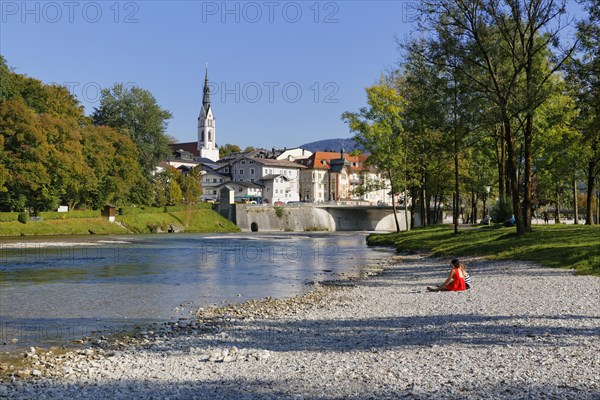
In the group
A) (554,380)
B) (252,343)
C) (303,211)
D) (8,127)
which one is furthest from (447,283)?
(303,211)

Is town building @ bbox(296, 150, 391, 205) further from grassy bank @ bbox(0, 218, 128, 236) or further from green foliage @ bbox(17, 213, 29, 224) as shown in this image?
green foliage @ bbox(17, 213, 29, 224)

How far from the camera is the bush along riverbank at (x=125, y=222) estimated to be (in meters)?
71.4

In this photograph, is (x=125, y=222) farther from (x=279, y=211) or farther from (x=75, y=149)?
(x=279, y=211)

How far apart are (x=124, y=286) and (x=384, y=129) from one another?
33365 mm

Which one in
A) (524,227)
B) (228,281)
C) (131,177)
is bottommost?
(228,281)

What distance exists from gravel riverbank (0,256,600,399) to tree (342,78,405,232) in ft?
120

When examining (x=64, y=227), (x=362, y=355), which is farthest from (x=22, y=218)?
(x=362, y=355)

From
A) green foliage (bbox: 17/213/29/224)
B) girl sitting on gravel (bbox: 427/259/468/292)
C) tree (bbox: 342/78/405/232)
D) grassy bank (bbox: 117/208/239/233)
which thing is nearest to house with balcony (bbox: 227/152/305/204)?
grassy bank (bbox: 117/208/239/233)

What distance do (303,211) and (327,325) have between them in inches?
3916

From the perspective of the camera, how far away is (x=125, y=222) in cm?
8906

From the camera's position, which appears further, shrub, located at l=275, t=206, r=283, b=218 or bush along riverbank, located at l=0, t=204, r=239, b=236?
shrub, located at l=275, t=206, r=283, b=218

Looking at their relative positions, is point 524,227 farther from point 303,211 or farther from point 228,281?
point 303,211

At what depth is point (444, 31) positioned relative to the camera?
32719 mm

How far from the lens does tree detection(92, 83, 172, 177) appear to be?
333 feet
